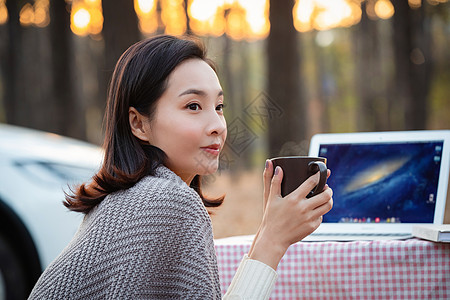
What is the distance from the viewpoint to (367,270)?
1772 millimetres

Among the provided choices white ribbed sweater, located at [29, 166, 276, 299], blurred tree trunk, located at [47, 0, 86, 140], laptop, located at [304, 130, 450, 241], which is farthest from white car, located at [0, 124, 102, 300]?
blurred tree trunk, located at [47, 0, 86, 140]

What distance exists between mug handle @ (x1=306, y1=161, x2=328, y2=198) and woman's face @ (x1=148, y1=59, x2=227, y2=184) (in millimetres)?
277

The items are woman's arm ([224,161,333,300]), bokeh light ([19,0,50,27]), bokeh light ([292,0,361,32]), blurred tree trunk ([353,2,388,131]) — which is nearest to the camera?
woman's arm ([224,161,333,300])

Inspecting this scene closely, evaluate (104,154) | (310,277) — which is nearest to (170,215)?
(104,154)

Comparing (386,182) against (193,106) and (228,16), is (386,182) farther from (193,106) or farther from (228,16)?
(228,16)

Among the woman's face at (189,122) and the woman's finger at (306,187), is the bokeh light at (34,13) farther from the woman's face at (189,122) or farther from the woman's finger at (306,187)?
the woman's finger at (306,187)

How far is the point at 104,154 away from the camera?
156 cm

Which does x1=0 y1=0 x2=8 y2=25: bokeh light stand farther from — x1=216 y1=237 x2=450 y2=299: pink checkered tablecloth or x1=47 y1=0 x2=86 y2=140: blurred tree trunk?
x1=216 y1=237 x2=450 y2=299: pink checkered tablecloth

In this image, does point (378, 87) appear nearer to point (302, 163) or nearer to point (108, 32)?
point (108, 32)

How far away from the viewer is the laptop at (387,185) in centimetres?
201

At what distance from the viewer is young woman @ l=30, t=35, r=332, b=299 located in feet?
4.12

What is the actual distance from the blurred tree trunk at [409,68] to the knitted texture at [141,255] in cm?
926

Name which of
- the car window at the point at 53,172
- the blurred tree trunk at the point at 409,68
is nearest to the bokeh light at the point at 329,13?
the blurred tree trunk at the point at 409,68

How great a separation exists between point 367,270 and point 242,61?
28.1m
